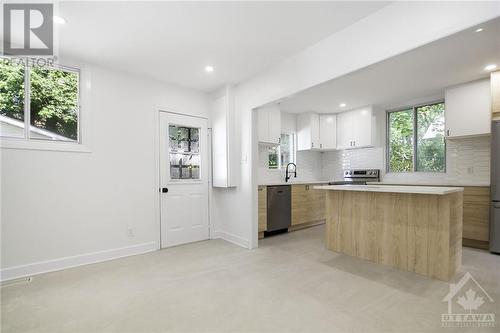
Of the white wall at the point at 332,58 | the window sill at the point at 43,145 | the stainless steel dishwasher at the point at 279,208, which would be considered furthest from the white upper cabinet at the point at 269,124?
the window sill at the point at 43,145

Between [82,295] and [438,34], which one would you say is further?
[82,295]

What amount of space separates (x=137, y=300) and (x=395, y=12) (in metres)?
3.49

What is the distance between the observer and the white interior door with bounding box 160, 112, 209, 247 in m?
4.06

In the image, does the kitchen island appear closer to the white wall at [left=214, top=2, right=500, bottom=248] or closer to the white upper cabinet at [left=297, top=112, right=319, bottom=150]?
the white wall at [left=214, top=2, right=500, bottom=248]

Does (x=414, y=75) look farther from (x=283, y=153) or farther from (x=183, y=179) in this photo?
(x=183, y=179)

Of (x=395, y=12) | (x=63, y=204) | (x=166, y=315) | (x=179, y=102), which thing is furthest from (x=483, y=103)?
(x=63, y=204)

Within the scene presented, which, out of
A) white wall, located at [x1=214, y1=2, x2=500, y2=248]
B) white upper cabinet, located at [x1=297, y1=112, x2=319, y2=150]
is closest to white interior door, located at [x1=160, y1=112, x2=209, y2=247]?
white wall, located at [x1=214, y1=2, x2=500, y2=248]

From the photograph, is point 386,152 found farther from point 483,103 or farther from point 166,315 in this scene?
point 166,315

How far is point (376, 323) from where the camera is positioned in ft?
6.26

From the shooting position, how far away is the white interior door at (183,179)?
4.06 meters

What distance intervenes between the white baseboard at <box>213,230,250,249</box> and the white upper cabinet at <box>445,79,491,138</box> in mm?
3836

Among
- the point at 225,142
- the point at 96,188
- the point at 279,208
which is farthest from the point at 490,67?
the point at 96,188

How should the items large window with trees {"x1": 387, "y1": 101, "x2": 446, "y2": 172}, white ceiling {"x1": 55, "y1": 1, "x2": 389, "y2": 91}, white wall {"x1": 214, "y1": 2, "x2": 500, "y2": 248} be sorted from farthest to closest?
large window with trees {"x1": 387, "y1": 101, "x2": 446, "y2": 172} < white ceiling {"x1": 55, "y1": 1, "x2": 389, "y2": 91} < white wall {"x1": 214, "y1": 2, "x2": 500, "y2": 248}

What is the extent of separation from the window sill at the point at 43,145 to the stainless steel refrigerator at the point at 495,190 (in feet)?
18.5
